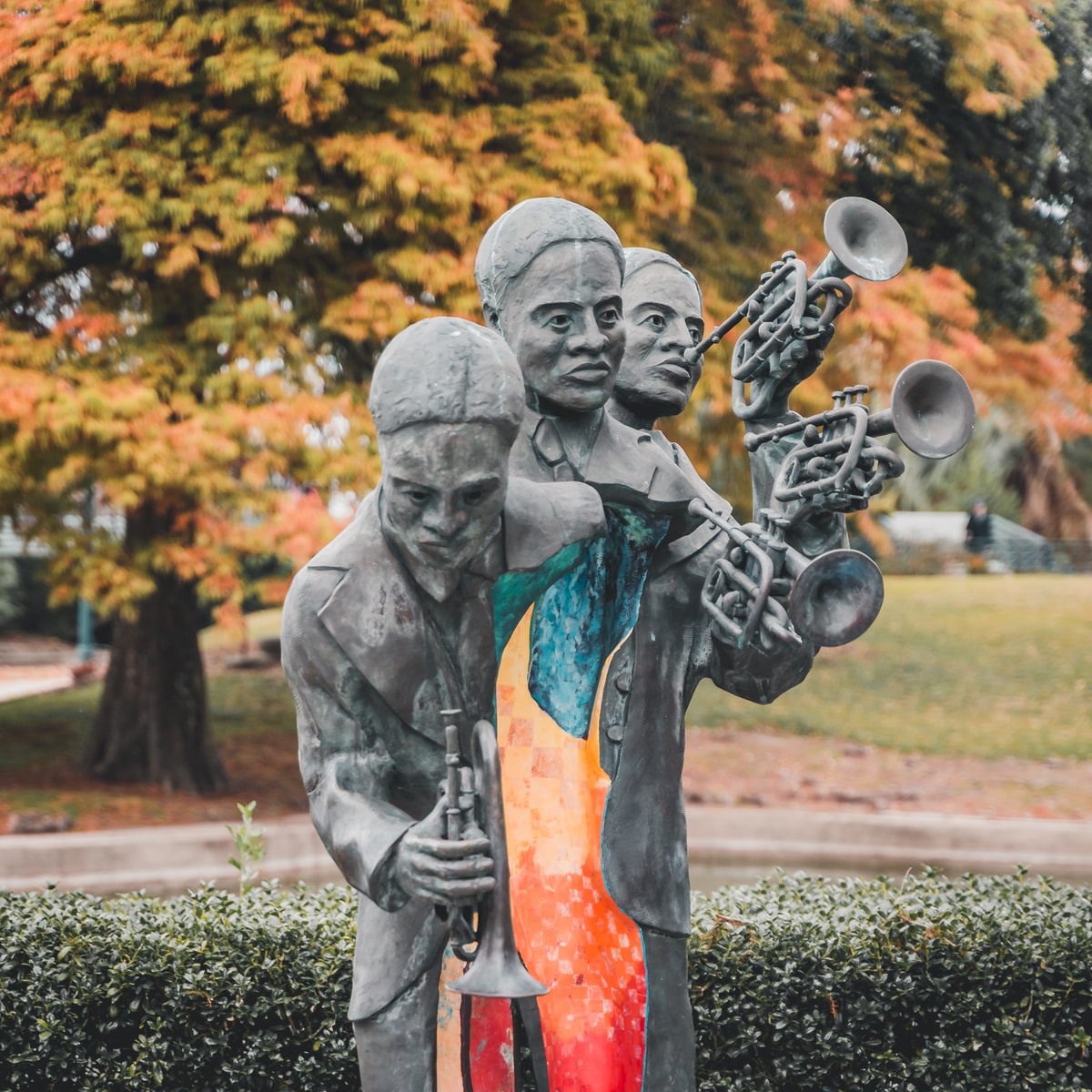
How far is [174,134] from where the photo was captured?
9641mm

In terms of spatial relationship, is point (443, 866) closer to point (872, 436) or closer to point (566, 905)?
point (566, 905)

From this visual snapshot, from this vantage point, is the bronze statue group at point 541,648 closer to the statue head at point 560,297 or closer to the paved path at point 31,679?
→ the statue head at point 560,297

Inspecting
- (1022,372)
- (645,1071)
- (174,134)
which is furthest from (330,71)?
(645,1071)

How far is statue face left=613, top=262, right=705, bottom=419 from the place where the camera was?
2916 millimetres

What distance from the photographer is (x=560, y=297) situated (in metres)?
2.55

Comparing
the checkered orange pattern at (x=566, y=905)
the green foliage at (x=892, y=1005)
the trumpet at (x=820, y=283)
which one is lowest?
the green foliage at (x=892, y=1005)

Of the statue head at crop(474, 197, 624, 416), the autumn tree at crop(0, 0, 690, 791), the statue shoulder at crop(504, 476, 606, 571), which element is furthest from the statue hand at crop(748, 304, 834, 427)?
the autumn tree at crop(0, 0, 690, 791)

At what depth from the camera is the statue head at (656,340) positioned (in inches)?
115

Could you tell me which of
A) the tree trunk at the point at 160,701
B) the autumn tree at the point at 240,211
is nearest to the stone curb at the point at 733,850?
the tree trunk at the point at 160,701

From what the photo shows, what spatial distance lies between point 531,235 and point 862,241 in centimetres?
Result: 66

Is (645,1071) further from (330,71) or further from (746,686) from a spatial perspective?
(330,71)

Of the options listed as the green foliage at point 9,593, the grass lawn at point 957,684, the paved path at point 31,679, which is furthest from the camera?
the green foliage at point 9,593

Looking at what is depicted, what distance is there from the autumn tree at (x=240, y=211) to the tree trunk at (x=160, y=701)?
147cm

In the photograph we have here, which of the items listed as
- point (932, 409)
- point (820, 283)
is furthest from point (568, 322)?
point (932, 409)
